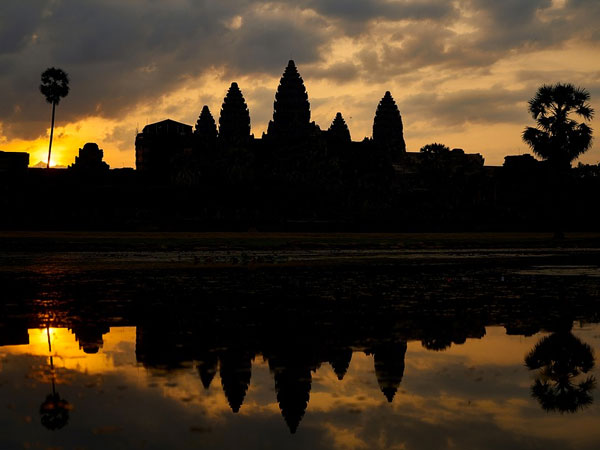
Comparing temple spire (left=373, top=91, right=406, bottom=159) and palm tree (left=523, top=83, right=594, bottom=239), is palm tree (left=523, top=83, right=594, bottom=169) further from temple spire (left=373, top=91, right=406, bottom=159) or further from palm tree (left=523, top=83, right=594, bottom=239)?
temple spire (left=373, top=91, right=406, bottom=159)

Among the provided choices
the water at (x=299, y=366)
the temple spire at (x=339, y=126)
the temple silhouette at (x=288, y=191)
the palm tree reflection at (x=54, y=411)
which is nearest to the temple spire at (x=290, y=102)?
the temple spire at (x=339, y=126)

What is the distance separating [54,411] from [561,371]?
501cm

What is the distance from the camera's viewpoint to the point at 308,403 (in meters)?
Result: 6.96

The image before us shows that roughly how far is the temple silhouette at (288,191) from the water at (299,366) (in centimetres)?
4708

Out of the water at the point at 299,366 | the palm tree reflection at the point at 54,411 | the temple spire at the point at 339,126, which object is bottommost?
the palm tree reflection at the point at 54,411

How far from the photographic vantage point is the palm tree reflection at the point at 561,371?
23.3ft

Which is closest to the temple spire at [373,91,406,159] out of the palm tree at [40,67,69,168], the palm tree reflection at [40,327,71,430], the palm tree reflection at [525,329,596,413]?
the palm tree at [40,67,69,168]

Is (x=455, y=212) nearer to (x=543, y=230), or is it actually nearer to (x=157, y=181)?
(x=543, y=230)

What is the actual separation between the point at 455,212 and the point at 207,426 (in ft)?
258

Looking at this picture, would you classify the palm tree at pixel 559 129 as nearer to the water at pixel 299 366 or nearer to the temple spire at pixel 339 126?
the water at pixel 299 366

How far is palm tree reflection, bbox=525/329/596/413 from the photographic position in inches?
280

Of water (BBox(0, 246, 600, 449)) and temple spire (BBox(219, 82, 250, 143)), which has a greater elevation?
temple spire (BBox(219, 82, 250, 143))

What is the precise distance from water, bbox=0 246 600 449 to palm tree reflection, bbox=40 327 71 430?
0.02m

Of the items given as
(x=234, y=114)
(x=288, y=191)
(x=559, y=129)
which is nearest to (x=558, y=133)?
(x=559, y=129)
